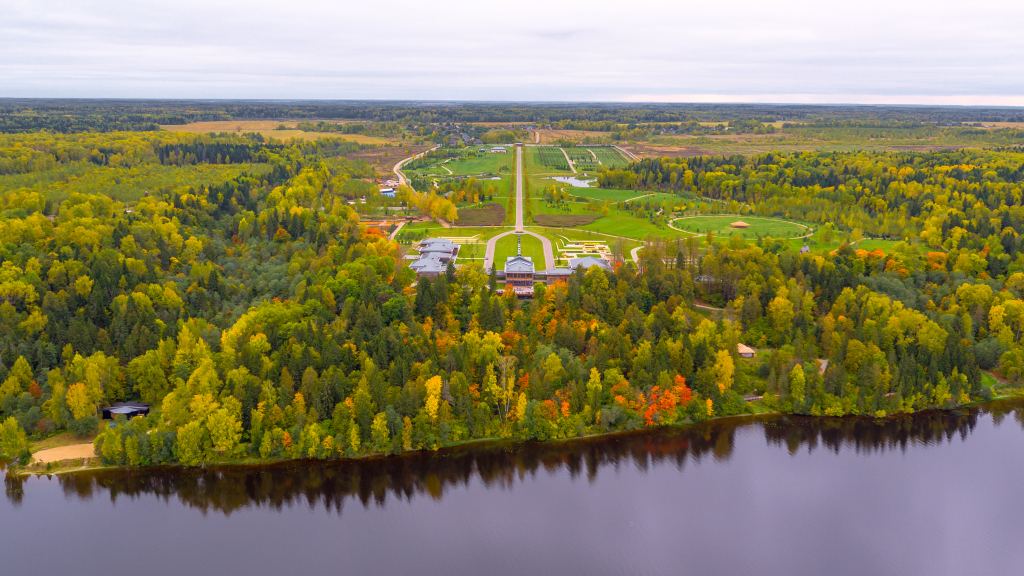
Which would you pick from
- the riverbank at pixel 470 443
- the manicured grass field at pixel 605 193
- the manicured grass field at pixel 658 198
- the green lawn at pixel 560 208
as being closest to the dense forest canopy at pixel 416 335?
the riverbank at pixel 470 443

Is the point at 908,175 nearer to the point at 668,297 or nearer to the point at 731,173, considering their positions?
the point at 731,173

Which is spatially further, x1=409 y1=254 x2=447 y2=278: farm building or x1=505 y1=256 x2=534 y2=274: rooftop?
x1=409 y1=254 x2=447 y2=278: farm building

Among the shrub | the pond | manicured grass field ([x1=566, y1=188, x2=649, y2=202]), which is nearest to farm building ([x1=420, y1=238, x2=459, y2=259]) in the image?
the shrub

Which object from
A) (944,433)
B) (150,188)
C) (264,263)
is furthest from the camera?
(150,188)

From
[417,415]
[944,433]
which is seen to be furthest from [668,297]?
[417,415]

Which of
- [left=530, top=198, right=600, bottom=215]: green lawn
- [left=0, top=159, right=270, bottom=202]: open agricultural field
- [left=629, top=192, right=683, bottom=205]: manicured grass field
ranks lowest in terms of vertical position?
[left=530, top=198, right=600, bottom=215]: green lawn

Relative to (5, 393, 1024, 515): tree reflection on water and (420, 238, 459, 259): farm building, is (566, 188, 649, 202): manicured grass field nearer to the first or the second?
(420, 238, 459, 259): farm building
